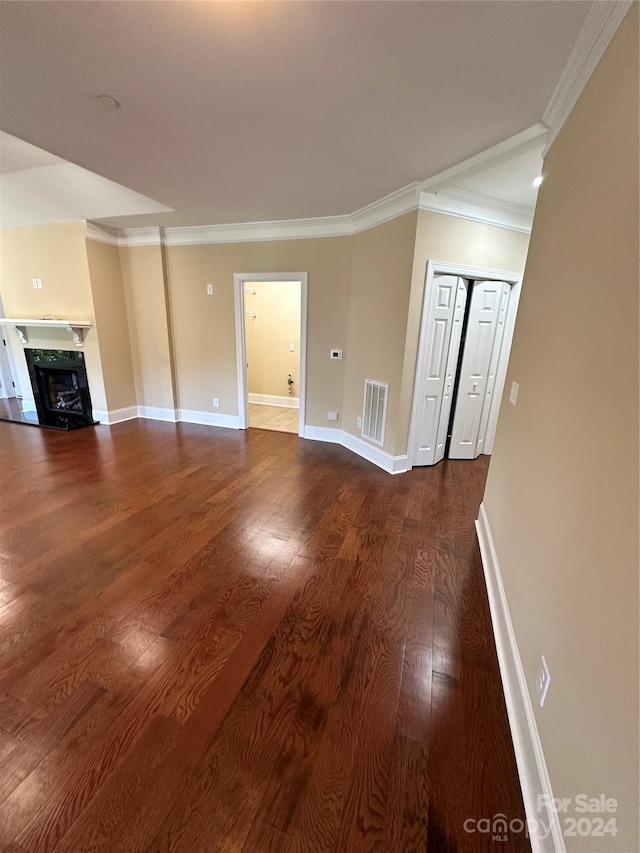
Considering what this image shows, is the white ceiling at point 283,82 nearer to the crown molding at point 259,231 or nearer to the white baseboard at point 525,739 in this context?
the crown molding at point 259,231

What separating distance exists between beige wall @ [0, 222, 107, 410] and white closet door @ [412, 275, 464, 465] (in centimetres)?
436

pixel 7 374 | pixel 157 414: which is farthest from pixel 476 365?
pixel 7 374

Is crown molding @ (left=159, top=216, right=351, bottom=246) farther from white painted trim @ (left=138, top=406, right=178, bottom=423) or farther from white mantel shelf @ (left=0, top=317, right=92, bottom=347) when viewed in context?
white painted trim @ (left=138, top=406, right=178, bottom=423)

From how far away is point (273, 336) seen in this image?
6.09 meters

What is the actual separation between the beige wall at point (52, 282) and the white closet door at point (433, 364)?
14.3ft

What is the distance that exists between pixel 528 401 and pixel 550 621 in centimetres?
107

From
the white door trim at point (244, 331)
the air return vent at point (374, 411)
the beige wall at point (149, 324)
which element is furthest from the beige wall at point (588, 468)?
the beige wall at point (149, 324)

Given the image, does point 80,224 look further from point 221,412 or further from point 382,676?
point 382,676

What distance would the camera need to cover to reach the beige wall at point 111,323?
442 centimetres

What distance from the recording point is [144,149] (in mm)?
2355

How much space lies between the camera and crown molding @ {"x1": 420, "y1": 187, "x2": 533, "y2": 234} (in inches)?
113

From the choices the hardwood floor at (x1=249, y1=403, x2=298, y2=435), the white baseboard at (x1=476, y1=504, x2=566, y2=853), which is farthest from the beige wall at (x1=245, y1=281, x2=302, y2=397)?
the white baseboard at (x1=476, y1=504, x2=566, y2=853)

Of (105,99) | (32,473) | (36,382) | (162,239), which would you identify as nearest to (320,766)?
(105,99)

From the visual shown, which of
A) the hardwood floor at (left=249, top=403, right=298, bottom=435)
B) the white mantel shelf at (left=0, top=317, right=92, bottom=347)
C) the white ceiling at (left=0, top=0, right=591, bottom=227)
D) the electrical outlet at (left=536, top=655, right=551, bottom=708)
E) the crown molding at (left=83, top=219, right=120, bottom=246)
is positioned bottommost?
the hardwood floor at (left=249, top=403, right=298, bottom=435)
